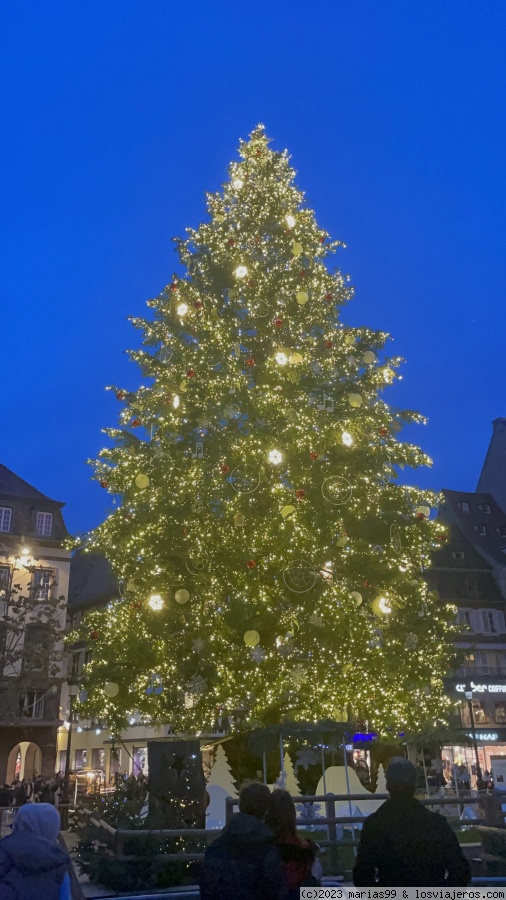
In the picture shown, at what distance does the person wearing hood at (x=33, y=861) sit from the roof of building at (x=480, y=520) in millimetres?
53939

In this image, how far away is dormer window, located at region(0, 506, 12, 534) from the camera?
42000 mm

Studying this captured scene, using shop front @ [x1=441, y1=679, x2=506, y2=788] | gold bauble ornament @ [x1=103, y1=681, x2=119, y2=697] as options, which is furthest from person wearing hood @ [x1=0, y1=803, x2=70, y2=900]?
shop front @ [x1=441, y1=679, x2=506, y2=788]

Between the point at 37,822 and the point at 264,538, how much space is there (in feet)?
38.9

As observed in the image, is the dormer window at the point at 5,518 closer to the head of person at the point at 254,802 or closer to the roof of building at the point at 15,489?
the roof of building at the point at 15,489

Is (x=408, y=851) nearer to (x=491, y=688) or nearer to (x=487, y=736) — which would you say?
(x=487, y=736)

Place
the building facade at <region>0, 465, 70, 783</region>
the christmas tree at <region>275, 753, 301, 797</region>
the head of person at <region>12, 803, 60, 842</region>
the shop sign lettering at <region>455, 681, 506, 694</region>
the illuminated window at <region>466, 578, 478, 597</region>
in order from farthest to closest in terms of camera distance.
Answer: the illuminated window at <region>466, 578, 478, 597</region>
the shop sign lettering at <region>455, 681, 506, 694</region>
the building facade at <region>0, 465, 70, 783</region>
the christmas tree at <region>275, 753, 301, 797</region>
the head of person at <region>12, 803, 60, 842</region>

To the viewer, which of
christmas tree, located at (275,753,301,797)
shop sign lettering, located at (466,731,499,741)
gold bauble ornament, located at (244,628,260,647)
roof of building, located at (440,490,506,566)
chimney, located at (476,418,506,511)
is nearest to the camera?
gold bauble ornament, located at (244,628,260,647)

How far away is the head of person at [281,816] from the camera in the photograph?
Answer: 525 cm

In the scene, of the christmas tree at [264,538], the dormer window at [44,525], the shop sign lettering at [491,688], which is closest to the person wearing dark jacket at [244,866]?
the christmas tree at [264,538]

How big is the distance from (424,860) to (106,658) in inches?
502

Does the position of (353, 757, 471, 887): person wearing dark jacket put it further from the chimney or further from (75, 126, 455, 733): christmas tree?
the chimney

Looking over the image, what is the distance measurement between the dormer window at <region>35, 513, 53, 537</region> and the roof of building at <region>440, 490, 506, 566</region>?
99.1ft

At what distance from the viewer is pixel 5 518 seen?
42.3 metres

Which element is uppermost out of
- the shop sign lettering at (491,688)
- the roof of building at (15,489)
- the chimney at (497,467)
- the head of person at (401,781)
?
the chimney at (497,467)
